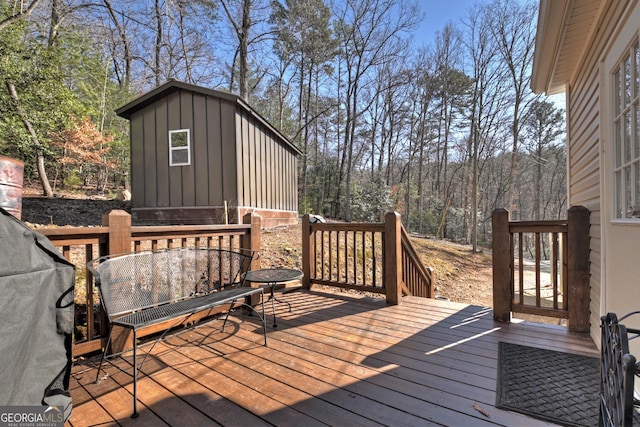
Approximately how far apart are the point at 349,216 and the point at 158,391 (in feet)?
44.1

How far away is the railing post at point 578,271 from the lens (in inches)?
99.9

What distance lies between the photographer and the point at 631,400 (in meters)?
0.74

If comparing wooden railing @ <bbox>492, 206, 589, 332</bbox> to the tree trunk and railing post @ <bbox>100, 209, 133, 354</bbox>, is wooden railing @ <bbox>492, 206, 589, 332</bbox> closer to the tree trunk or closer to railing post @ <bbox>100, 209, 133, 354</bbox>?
railing post @ <bbox>100, 209, 133, 354</bbox>

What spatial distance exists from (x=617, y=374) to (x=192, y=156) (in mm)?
7666

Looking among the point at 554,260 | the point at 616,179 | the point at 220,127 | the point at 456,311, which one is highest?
the point at 220,127

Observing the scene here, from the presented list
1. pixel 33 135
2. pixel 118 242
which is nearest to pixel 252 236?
pixel 118 242

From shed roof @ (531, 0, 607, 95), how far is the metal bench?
3497 mm

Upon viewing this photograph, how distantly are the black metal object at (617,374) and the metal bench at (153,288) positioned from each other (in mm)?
1938

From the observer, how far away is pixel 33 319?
1.24 m

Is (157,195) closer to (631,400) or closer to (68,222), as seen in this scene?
(68,222)

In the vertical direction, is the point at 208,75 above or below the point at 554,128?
above

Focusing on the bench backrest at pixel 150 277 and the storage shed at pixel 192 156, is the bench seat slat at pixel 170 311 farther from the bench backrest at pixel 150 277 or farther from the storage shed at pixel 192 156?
the storage shed at pixel 192 156

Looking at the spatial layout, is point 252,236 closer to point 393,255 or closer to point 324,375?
point 393,255

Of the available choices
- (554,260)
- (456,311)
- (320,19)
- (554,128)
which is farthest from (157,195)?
(554,128)
